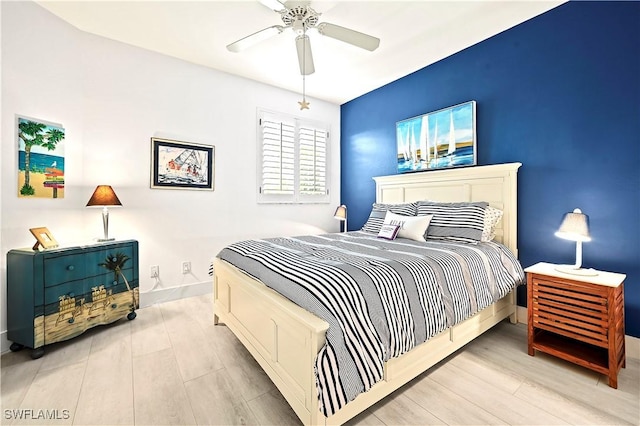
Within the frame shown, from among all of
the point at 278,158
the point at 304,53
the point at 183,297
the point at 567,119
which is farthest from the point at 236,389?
the point at 567,119

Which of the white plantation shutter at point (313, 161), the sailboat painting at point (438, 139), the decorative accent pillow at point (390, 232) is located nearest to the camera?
the decorative accent pillow at point (390, 232)

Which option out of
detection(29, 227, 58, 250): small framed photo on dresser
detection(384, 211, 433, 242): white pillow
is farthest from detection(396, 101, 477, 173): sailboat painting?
detection(29, 227, 58, 250): small framed photo on dresser

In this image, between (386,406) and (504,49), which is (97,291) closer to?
(386,406)

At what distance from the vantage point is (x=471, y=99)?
3014 mm

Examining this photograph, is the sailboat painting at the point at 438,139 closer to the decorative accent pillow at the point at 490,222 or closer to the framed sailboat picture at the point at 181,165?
the decorative accent pillow at the point at 490,222

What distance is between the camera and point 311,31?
2.68m

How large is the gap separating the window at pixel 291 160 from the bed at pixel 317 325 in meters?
1.69

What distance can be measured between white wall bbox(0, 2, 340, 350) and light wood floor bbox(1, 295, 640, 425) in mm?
773

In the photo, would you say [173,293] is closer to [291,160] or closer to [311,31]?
[291,160]

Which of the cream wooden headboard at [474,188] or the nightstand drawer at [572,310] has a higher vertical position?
the cream wooden headboard at [474,188]

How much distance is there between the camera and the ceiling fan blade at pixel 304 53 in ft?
7.63

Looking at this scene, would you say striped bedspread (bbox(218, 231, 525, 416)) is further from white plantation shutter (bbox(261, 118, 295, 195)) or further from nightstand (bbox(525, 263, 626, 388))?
white plantation shutter (bbox(261, 118, 295, 195))

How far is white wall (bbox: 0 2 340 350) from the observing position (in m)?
2.25

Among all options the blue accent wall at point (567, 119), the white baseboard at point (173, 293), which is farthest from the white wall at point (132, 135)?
the blue accent wall at point (567, 119)
